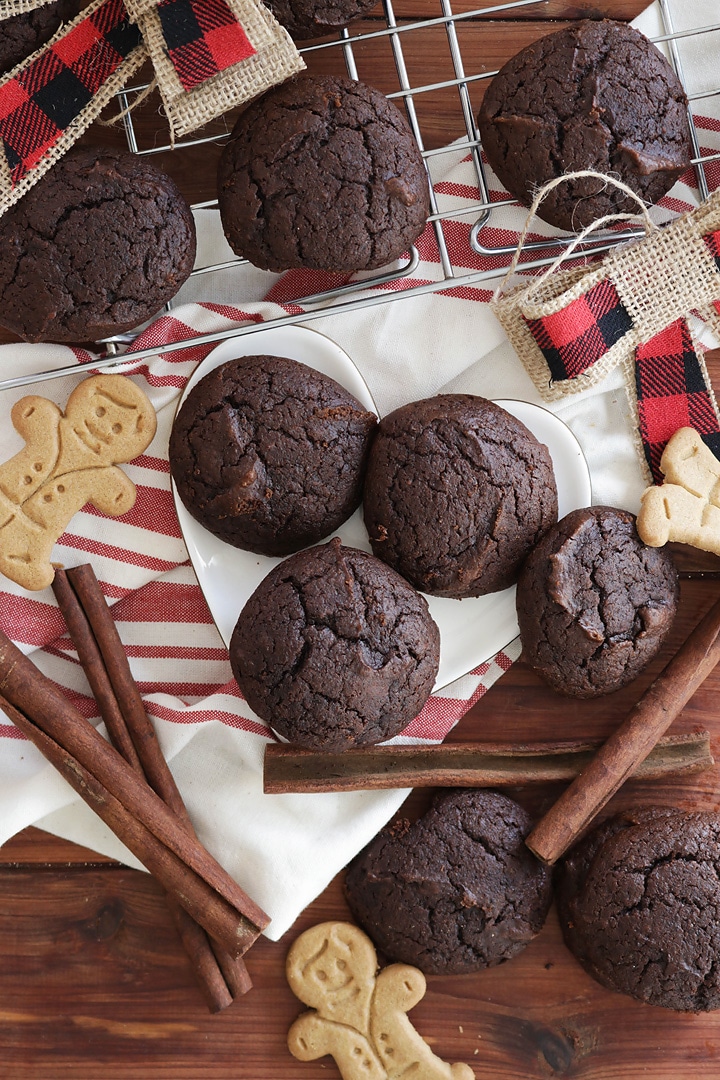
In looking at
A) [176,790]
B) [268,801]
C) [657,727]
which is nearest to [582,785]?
[657,727]

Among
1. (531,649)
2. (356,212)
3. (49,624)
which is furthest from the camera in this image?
(49,624)

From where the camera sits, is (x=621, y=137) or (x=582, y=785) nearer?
(x=621, y=137)

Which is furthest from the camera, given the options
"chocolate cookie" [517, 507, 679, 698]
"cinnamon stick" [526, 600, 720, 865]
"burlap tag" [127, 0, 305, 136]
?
"cinnamon stick" [526, 600, 720, 865]

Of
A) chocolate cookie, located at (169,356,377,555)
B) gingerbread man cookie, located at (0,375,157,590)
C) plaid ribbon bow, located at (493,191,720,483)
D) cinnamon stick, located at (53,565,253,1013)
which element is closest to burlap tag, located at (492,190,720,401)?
plaid ribbon bow, located at (493,191,720,483)

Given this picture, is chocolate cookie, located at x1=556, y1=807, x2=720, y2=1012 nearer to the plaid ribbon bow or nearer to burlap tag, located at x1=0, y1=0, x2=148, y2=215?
the plaid ribbon bow

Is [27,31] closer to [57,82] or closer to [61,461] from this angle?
[57,82]

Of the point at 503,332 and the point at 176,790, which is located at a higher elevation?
the point at 503,332

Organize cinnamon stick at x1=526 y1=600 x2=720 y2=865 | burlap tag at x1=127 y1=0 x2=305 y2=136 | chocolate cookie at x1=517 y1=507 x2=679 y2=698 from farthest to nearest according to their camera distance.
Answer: cinnamon stick at x1=526 y1=600 x2=720 y2=865, chocolate cookie at x1=517 y1=507 x2=679 y2=698, burlap tag at x1=127 y1=0 x2=305 y2=136

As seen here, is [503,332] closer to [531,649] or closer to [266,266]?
[266,266]
